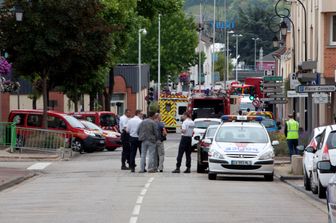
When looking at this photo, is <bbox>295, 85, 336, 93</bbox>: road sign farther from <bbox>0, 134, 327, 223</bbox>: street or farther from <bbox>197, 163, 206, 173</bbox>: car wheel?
<bbox>197, 163, 206, 173</bbox>: car wheel

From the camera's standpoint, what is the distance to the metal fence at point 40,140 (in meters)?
41.3

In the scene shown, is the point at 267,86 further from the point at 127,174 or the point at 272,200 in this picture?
the point at 272,200

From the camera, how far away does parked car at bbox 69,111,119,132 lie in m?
53.3

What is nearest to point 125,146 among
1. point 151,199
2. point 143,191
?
point 143,191

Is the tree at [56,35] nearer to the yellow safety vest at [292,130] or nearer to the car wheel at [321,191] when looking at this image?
the yellow safety vest at [292,130]

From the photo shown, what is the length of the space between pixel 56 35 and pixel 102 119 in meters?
11.5

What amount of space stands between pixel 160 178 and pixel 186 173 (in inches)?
120

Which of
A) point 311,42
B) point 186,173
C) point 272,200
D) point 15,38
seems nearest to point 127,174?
point 186,173

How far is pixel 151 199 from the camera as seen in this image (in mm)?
20812

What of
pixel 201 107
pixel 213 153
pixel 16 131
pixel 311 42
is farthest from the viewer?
pixel 201 107

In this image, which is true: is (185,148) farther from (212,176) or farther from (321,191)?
(321,191)

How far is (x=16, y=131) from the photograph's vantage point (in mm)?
41094

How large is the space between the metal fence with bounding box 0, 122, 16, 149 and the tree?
10.6 ft

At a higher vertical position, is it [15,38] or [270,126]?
[15,38]
